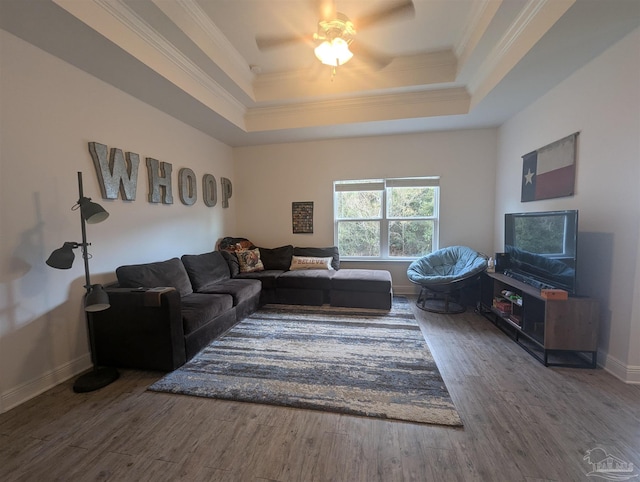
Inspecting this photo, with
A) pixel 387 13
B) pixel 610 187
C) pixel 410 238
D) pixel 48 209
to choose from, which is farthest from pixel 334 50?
pixel 410 238

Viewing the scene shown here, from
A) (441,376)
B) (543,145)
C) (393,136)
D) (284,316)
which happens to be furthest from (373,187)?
(441,376)

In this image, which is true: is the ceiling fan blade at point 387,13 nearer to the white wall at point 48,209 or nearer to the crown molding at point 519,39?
the crown molding at point 519,39

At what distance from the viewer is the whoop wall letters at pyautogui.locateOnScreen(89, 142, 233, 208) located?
2.46m

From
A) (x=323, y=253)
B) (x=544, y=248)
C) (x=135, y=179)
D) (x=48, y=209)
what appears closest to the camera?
(x=48, y=209)

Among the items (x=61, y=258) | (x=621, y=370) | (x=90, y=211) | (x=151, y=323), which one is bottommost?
(x=621, y=370)

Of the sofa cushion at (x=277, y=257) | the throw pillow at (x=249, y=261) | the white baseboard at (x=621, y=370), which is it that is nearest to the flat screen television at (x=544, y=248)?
the white baseboard at (x=621, y=370)

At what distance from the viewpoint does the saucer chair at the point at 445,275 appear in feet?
11.2

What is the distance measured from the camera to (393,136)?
171 inches

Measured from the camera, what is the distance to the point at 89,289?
2066mm

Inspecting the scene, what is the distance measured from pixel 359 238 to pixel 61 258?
12.3ft

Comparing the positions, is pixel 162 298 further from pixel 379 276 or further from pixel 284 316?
pixel 379 276

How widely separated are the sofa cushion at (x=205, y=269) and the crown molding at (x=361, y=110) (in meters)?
2.01

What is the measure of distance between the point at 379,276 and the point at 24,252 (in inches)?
140

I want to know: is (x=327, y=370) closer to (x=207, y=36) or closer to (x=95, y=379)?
(x=95, y=379)
